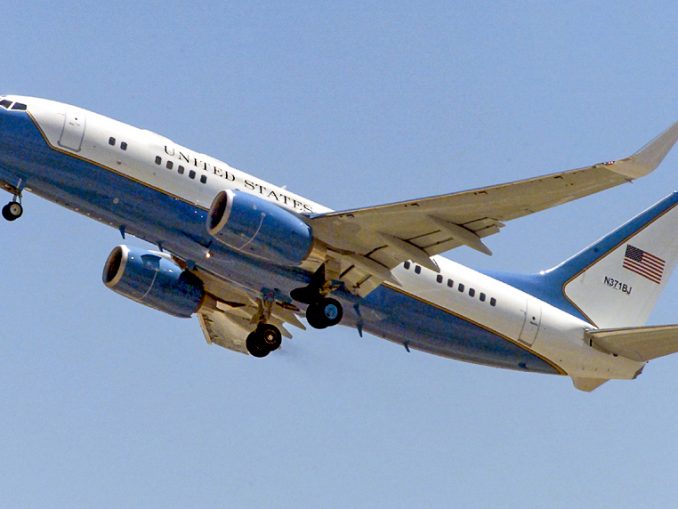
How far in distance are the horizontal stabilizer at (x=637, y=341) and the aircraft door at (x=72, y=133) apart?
16652mm

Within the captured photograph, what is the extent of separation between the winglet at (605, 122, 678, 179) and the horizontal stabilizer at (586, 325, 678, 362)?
33.1ft

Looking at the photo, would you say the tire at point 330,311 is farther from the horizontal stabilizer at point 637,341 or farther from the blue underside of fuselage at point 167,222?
the horizontal stabilizer at point 637,341

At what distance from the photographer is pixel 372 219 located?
120 ft

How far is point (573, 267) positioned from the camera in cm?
4444

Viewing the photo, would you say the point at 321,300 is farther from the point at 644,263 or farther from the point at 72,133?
the point at 644,263

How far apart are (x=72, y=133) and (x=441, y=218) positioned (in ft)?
33.8

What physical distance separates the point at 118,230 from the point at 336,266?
622 cm

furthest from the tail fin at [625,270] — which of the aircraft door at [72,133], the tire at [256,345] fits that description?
the aircraft door at [72,133]

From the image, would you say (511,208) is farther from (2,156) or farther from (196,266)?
(2,156)

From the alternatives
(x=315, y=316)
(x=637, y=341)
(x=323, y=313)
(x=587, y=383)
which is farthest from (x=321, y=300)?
(x=637, y=341)

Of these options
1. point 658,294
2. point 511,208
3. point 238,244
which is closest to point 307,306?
point 238,244

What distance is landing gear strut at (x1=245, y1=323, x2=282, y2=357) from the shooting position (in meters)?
42.3

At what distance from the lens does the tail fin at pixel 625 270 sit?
4391 cm

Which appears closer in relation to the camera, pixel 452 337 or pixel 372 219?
pixel 372 219
